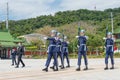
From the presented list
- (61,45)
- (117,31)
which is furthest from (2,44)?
(61,45)

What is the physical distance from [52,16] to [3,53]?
286 ft

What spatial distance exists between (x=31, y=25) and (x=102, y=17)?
28999mm

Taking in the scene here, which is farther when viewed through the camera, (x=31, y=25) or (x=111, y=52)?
(x=31, y=25)

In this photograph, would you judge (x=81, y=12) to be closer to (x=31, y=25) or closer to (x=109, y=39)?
(x=31, y=25)

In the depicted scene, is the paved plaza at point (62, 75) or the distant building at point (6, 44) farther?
the distant building at point (6, 44)

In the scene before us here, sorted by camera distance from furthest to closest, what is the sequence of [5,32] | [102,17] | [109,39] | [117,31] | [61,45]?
[102,17] → [117,31] → [5,32] → [61,45] → [109,39]

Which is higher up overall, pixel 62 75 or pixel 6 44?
pixel 6 44

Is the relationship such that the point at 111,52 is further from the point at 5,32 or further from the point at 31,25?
the point at 31,25

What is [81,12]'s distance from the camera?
14988 centimetres

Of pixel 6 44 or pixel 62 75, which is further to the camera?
pixel 6 44

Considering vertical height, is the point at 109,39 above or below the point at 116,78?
above

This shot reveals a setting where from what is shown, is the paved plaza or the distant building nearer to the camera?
the paved plaza

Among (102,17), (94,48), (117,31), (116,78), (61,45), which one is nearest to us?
(116,78)

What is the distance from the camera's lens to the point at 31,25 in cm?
14875
